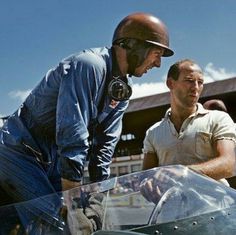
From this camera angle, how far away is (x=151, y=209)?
155 cm

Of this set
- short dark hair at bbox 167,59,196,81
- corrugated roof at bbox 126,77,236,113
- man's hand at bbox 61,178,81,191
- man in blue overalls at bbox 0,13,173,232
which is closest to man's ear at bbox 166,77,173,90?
short dark hair at bbox 167,59,196,81

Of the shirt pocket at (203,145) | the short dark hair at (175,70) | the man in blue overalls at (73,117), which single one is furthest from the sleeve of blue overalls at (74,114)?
the short dark hair at (175,70)

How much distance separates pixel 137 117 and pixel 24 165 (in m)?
14.6

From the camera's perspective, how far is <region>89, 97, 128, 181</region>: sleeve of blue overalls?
7.56 feet

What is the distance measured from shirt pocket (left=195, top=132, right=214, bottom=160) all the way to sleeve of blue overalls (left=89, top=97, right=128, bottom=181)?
76 centimetres

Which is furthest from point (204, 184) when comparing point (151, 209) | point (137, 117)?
point (137, 117)

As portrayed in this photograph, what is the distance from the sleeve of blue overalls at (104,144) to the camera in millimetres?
2305

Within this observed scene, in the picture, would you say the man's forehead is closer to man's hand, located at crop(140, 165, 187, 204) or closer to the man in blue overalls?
the man in blue overalls

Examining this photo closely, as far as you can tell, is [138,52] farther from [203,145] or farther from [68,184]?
[203,145]

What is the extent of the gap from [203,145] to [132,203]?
1.38 m

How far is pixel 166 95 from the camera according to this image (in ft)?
60.6

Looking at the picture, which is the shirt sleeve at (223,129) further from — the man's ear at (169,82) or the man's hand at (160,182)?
the man's hand at (160,182)

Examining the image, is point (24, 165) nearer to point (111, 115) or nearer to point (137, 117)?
point (111, 115)

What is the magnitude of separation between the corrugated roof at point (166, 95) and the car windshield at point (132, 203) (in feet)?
44.7
